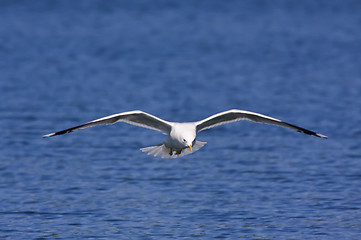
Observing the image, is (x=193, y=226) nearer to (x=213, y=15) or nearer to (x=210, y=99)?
(x=210, y=99)

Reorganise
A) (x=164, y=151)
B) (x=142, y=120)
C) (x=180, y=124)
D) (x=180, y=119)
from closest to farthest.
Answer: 1. (x=180, y=124)
2. (x=142, y=120)
3. (x=164, y=151)
4. (x=180, y=119)

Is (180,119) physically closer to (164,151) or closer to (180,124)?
(164,151)

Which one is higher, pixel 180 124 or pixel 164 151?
pixel 180 124

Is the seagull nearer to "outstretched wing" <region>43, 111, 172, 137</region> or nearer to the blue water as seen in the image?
"outstretched wing" <region>43, 111, 172, 137</region>

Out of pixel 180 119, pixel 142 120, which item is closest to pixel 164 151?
pixel 142 120

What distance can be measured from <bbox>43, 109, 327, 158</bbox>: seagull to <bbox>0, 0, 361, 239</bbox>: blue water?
0.68m

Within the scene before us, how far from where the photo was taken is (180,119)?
59.3 feet

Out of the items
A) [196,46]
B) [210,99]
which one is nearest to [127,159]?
[210,99]

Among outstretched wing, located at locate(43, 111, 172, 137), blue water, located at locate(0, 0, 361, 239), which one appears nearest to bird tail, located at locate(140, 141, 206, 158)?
outstretched wing, located at locate(43, 111, 172, 137)

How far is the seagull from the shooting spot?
37.0 feet

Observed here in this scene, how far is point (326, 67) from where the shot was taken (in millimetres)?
25266

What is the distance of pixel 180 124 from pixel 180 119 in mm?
6407

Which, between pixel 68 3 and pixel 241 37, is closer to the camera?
pixel 241 37

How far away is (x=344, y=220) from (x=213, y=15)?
26803 millimetres
